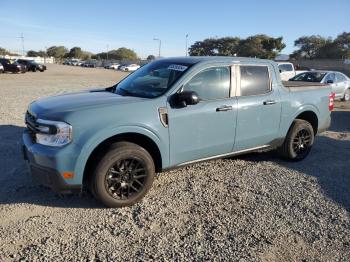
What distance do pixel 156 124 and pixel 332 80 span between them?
13241 mm

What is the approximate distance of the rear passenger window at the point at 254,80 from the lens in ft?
17.9

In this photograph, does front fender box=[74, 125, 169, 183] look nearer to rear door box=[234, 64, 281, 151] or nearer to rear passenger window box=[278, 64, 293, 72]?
rear door box=[234, 64, 281, 151]

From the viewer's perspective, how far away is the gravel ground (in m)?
3.52

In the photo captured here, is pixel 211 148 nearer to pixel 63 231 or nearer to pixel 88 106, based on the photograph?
pixel 88 106

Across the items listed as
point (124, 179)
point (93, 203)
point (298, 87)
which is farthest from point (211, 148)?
point (298, 87)

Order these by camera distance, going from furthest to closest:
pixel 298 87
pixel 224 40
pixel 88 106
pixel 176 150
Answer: pixel 224 40 < pixel 298 87 < pixel 176 150 < pixel 88 106

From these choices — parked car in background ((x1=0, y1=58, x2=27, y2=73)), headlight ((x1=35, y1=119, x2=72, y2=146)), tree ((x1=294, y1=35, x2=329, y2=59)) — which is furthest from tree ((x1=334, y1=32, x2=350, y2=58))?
headlight ((x1=35, y1=119, x2=72, y2=146))

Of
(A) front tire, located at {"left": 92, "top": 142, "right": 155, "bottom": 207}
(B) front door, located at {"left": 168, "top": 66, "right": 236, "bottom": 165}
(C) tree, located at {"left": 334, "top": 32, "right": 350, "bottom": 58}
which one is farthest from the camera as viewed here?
(C) tree, located at {"left": 334, "top": 32, "right": 350, "bottom": 58}

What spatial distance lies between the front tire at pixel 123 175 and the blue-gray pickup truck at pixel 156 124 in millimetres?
12

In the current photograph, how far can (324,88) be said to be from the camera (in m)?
6.78

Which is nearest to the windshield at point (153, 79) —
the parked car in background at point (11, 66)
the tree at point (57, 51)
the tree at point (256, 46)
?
the parked car in background at point (11, 66)

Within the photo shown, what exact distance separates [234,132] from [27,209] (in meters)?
2.90

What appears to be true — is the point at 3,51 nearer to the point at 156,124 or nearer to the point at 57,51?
the point at 57,51

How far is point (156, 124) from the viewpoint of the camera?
452 centimetres
